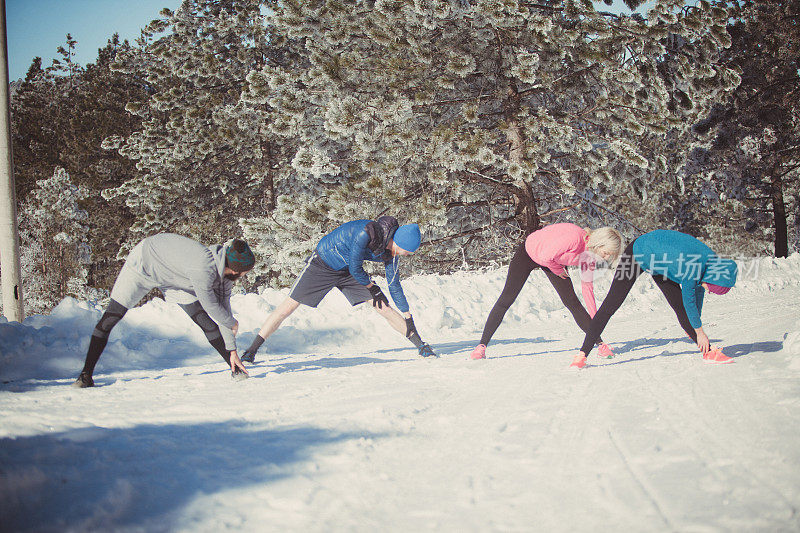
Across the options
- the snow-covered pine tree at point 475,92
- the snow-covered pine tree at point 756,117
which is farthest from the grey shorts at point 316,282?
the snow-covered pine tree at point 756,117

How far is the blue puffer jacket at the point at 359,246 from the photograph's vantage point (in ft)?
18.8

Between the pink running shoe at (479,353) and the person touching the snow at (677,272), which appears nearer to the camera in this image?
the person touching the snow at (677,272)

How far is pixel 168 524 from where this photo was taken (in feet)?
7.19

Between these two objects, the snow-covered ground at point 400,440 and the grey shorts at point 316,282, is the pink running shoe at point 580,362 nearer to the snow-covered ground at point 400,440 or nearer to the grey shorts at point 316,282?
the snow-covered ground at point 400,440

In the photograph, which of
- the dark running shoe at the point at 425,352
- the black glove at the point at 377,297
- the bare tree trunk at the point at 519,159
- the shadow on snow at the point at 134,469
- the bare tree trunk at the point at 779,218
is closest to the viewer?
the shadow on snow at the point at 134,469

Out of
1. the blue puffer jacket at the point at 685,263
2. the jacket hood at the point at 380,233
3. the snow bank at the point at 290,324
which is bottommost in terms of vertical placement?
the snow bank at the point at 290,324

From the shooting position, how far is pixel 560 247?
5324 millimetres

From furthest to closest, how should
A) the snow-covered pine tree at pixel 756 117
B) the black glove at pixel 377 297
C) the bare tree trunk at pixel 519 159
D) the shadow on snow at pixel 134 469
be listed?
the snow-covered pine tree at pixel 756 117, the bare tree trunk at pixel 519 159, the black glove at pixel 377 297, the shadow on snow at pixel 134 469

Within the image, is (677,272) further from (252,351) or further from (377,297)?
(252,351)

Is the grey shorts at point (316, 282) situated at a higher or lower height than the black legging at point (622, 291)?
higher

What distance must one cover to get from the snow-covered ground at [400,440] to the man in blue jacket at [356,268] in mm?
509

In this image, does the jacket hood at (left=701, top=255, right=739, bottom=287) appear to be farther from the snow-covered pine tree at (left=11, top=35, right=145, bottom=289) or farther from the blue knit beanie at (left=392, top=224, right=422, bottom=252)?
the snow-covered pine tree at (left=11, top=35, right=145, bottom=289)

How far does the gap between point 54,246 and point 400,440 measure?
3041cm

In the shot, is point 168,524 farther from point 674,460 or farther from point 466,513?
point 674,460
